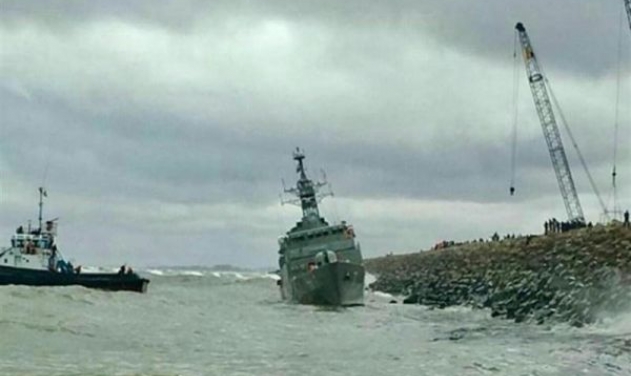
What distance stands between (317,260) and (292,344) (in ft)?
121

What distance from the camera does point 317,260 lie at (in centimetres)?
6925

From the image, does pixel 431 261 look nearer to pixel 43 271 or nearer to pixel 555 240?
pixel 555 240

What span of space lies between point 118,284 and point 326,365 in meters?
50.4

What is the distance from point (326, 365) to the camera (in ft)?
83.3

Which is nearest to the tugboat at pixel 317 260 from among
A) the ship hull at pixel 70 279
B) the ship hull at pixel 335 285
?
the ship hull at pixel 335 285

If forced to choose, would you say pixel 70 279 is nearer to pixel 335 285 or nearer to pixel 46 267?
pixel 46 267

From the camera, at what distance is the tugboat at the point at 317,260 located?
6681 cm

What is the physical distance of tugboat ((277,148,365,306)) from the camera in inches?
2630

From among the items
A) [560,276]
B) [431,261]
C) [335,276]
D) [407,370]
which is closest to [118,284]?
[335,276]

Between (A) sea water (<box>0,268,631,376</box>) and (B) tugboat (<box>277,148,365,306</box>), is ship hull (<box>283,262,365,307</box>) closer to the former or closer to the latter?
(B) tugboat (<box>277,148,365,306</box>)

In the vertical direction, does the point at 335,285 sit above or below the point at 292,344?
above

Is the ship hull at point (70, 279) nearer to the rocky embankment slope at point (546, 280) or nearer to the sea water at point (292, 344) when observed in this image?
the sea water at point (292, 344)

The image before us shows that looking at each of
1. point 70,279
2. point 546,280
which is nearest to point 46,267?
point 70,279

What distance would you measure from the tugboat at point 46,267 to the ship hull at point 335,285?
15.3 meters
